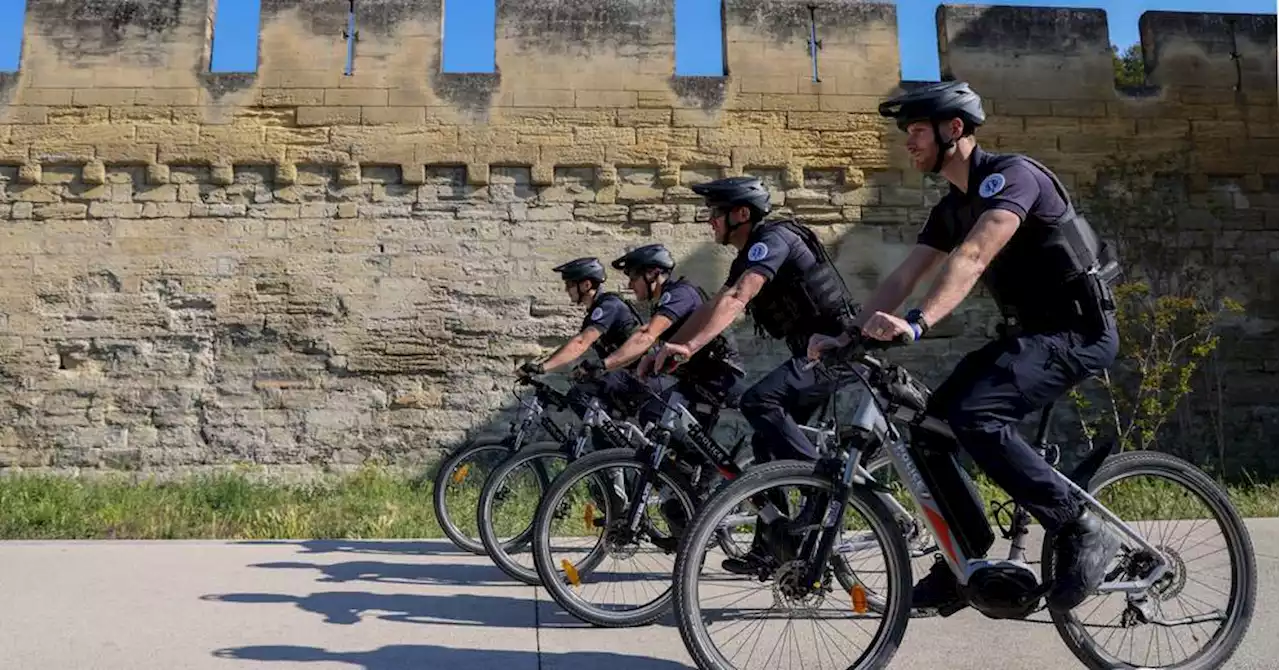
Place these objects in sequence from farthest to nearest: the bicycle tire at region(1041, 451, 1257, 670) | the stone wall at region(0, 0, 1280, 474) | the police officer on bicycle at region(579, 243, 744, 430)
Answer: the stone wall at region(0, 0, 1280, 474), the police officer on bicycle at region(579, 243, 744, 430), the bicycle tire at region(1041, 451, 1257, 670)

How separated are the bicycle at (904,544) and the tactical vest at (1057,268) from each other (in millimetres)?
341

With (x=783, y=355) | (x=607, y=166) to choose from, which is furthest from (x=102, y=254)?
(x=783, y=355)

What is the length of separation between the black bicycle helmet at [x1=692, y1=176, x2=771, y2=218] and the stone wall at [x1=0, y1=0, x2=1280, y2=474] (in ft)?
14.4

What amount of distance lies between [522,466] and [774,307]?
160 cm

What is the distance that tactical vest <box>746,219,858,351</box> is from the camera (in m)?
3.82

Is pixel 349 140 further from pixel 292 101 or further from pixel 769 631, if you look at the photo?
pixel 769 631

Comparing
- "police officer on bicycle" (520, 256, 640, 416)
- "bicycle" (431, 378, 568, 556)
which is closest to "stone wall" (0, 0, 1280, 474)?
"bicycle" (431, 378, 568, 556)

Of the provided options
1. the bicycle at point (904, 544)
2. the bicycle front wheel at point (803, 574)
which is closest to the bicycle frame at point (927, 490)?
the bicycle at point (904, 544)

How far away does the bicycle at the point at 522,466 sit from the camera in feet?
15.0

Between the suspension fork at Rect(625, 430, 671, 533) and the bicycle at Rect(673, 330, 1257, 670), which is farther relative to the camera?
the suspension fork at Rect(625, 430, 671, 533)

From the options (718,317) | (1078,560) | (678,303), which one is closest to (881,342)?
(1078,560)

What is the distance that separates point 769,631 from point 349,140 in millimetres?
6489

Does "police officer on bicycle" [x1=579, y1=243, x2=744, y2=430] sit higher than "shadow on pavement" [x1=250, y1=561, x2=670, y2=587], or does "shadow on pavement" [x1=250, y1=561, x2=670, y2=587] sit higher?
"police officer on bicycle" [x1=579, y1=243, x2=744, y2=430]

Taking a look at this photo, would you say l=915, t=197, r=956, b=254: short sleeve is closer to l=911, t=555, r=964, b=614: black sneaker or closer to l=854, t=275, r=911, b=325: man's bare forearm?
l=854, t=275, r=911, b=325: man's bare forearm
